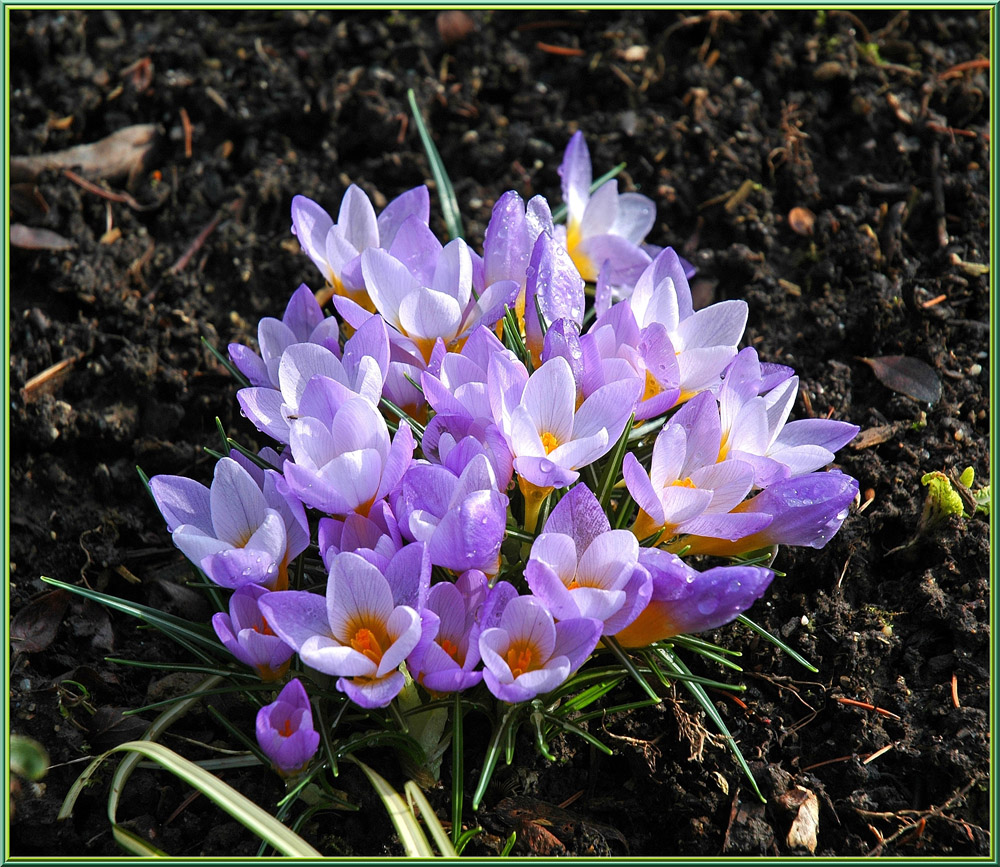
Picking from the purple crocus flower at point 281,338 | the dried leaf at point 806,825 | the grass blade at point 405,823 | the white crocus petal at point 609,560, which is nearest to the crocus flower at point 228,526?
the purple crocus flower at point 281,338

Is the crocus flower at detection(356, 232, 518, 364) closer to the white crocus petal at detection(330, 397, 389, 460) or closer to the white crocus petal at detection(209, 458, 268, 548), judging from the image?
the white crocus petal at detection(330, 397, 389, 460)

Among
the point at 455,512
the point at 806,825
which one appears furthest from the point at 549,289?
the point at 806,825

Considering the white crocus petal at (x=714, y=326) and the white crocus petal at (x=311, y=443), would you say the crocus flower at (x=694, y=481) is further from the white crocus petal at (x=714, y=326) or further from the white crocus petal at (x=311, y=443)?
the white crocus petal at (x=311, y=443)

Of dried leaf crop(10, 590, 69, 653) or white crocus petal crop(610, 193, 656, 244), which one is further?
white crocus petal crop(610, 193, 656, 244)

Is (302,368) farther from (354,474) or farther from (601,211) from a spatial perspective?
(601,211)

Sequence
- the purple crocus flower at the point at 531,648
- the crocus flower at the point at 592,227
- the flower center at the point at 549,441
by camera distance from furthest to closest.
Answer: the crocus flower at the point at 592,227 → the flower center at the point at 549,441 → the purple crocus flower at the point at 531,648

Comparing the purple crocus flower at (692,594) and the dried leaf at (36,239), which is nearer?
the purple crocus flower at (692,594)

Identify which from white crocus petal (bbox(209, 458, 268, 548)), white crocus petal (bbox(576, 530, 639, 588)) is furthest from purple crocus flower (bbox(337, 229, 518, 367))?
white crocus petal (bbox(576, 530, 639, 588))
